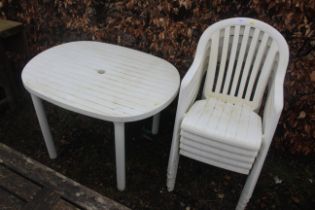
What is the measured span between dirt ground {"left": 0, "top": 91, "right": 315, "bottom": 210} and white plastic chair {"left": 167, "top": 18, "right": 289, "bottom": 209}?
0.20m

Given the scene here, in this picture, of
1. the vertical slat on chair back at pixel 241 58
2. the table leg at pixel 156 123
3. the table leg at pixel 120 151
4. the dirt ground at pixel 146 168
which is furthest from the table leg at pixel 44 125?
the vertical slat on chair back at pixel 241 58

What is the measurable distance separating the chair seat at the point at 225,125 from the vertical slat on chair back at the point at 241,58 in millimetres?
153

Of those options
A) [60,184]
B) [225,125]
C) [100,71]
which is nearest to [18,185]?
[60,184]

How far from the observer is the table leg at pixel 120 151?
176cm

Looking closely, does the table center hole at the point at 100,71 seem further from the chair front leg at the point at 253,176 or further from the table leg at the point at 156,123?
the chair front leg at the point at 253,176

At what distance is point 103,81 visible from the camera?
6.50ft

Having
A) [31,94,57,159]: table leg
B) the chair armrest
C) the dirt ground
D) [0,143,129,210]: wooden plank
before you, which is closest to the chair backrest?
the chair armrest

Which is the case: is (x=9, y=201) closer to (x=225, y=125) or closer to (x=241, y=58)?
(x=225, y=125)

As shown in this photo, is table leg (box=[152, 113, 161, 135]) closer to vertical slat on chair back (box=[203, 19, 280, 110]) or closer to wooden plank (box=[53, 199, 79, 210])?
vertical slat on chair back (box=[203, 19, 280, 110])

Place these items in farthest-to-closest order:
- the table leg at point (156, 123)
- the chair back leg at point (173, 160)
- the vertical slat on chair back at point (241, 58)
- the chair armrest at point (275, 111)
Answer: the table leg at point (156, 123) → the vertical slat on chair back at point (241, 58) → the chair back leg at point (173, 160) → the chair armrest at point (275, 111)

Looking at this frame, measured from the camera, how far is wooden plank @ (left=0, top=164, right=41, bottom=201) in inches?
60.5

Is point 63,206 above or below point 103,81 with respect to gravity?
below

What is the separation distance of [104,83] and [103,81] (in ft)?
0.09

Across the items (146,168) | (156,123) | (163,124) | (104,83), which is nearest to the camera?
(104,83)
